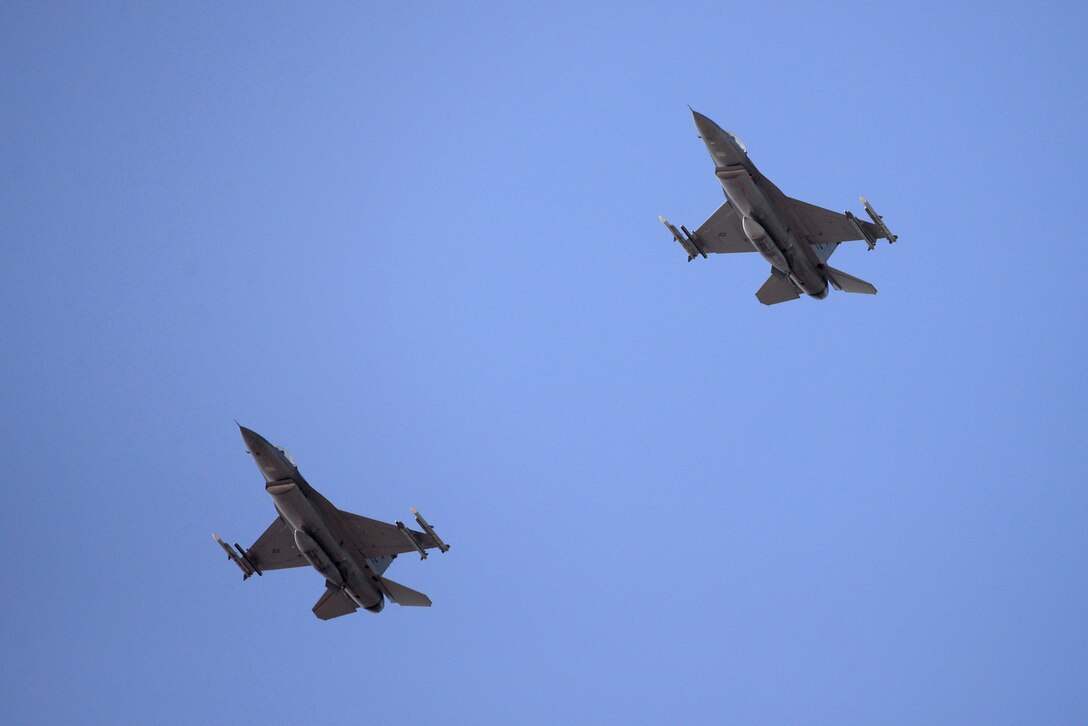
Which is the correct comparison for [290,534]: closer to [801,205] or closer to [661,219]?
[661,219]

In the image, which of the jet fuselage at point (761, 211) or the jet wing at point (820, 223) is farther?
the jet wing at point (820, 223)

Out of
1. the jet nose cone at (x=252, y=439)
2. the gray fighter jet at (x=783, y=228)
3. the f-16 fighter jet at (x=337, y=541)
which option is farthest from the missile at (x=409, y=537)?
the gray fighter jet at (x=783, y=228)

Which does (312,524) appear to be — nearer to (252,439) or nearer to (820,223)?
(252,439)

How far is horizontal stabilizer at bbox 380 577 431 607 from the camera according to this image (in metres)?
65.1

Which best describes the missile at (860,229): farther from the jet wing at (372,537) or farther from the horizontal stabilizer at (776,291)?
the jet wing at (372,537)

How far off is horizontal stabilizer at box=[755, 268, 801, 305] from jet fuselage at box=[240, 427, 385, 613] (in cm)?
2241

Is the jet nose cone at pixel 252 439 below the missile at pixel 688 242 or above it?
below

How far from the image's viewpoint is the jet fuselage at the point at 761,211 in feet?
204

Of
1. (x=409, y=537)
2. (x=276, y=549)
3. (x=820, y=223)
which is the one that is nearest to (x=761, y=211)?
(x=820, y=223)

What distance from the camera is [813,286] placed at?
65.3 metres

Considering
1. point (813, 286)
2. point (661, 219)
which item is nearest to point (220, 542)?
point (661, 219)

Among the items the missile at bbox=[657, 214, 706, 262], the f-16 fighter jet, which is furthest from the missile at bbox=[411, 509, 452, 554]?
the missile at bbox=[657, 214, 706, 262]

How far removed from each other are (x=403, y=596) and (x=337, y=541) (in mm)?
4045

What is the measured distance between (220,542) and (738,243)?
2846 cm
